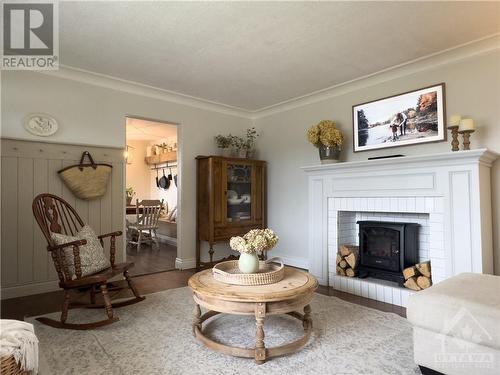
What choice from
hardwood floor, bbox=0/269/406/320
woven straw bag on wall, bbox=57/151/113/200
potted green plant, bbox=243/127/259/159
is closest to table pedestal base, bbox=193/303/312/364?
hardwood floor, bbox=0/269/406/320

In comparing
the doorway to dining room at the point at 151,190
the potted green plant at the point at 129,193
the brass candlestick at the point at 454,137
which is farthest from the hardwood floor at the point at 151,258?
the brass candlestick at the point at 454,137

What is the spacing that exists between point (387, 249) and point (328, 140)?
137cm

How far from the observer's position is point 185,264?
4.32 m

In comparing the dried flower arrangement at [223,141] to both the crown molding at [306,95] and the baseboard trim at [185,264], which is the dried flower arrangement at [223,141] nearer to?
the crown molding at [306,95]

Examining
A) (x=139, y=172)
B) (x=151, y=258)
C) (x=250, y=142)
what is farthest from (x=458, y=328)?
(x=139, y=172)

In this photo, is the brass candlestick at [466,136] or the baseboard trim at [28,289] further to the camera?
the baseboard trim at [28,289]

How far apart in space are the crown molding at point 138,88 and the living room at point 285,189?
0.03 metres

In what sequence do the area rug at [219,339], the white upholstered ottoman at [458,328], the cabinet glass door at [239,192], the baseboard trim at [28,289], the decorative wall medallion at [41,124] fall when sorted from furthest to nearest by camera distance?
the cabinet glass door at [239,192] < the decorative wall medallion at [41,124] < the baseboard trim at [28,289] < the area rug at [219,339] < the white upholstered ottoman at [458,328]

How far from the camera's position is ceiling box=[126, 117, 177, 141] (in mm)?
6008

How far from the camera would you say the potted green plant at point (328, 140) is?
3.65m

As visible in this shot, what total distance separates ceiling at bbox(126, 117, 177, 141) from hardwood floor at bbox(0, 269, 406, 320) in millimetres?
3083

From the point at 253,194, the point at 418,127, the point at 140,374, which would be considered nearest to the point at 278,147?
the point at 253,194

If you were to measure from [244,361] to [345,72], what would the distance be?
3066mm

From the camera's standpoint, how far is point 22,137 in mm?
3131
